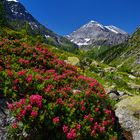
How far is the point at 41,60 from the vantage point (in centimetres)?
2300

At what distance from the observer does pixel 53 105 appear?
54.5ft

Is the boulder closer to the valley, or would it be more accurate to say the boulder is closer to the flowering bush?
the valley

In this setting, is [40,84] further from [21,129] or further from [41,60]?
[41,60]

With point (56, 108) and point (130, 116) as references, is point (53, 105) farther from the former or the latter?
point (130, 116)

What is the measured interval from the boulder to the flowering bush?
2.55 ft

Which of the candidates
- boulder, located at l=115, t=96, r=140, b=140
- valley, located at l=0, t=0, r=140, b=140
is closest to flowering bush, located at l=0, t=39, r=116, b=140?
valley, located at l=0, t=0, r=140, b=140

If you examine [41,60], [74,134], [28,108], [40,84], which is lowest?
[74,134]

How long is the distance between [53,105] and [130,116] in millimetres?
5242

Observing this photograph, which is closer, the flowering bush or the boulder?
the flowering bush

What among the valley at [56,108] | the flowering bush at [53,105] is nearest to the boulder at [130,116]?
the valley at [56,108]

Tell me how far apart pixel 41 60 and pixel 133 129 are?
8185 millimetres

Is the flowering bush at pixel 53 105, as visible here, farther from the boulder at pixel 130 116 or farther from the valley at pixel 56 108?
the boulder at pixel 130 116

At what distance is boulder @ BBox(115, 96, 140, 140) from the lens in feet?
61.7

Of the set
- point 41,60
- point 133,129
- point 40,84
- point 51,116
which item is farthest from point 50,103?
point 41,60
